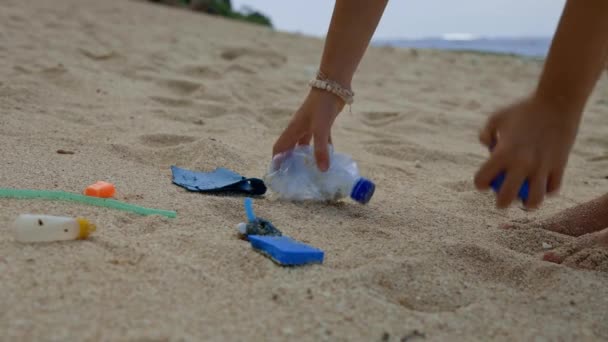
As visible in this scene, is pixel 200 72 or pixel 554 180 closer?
pixel 554 180

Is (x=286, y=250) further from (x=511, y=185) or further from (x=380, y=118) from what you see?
(x=380, y=118)

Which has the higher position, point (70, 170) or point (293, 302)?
point (293, 302)

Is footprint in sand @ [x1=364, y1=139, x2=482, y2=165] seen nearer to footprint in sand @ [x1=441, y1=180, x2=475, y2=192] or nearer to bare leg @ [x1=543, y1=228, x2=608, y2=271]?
footprint in sand @ [x1=441, y1=180, x2=475, y2=192]

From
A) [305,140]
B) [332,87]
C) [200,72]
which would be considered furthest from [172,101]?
[332,87]

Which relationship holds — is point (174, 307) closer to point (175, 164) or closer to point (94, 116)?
point (175, 164)

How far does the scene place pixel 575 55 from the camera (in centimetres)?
109

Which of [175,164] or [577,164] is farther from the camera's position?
[577,164]

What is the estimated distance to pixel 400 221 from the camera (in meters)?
1.64

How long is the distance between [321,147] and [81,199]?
1.99 feet

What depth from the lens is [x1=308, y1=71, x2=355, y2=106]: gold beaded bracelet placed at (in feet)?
5.44

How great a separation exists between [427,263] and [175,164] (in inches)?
38.8

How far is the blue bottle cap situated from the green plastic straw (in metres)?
0.51

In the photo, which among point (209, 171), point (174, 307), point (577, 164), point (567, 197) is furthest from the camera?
point (577, 164)

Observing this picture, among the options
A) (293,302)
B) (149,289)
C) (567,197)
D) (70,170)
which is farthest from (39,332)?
(567,197)
